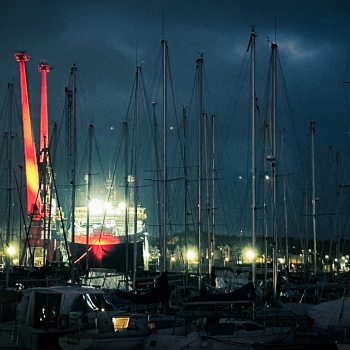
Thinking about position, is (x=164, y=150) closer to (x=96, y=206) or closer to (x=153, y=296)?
(x=153, y=296)

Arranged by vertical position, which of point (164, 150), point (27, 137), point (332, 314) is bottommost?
point (332, 314)

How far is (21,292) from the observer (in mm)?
23047

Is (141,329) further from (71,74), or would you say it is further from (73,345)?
(71,74)

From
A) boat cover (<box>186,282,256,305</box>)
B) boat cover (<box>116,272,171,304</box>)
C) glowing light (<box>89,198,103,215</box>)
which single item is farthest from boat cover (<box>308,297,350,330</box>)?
glowing light (<box>89,198,103,215</box>)

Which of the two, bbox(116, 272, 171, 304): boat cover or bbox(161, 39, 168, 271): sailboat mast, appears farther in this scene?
bbox(161, 39, 168, 271): sailboat mast

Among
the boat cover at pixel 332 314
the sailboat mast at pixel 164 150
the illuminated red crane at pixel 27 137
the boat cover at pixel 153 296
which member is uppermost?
the illuminated red crane at pixel 27 137

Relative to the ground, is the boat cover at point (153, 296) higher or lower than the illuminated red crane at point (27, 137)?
lower

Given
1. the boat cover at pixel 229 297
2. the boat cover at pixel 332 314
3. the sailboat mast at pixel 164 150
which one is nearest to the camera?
the boat cover at pixel 332 314

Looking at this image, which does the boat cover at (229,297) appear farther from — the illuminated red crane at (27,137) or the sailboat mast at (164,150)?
the illuminated red crane at (27,137)

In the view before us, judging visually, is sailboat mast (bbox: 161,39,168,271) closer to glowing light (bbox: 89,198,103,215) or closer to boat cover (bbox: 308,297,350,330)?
boat cover (bbox: 308,297,350,330)

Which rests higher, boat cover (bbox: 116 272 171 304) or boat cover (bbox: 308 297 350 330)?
boat cover (bbox: 116 272 171 304)

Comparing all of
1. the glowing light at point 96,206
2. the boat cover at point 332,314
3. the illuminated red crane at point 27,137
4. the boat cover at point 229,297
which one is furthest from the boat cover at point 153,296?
the illuminated red crane at point 27,137

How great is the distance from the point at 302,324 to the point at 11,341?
10258 mm

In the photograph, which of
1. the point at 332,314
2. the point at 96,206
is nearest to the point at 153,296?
the point at 332,314
